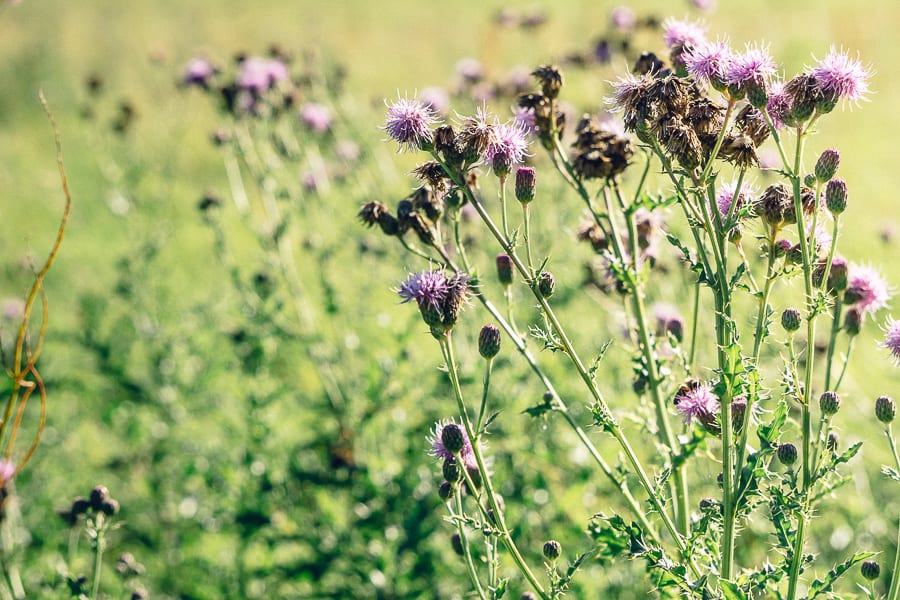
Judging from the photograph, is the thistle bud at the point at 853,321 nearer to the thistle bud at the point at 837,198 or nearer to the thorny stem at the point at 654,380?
the thistle bud at the point at 837,198

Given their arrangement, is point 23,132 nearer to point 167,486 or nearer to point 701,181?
point 167,486

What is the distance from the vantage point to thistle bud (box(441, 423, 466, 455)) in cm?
202

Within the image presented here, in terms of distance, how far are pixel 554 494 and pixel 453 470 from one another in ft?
6.18

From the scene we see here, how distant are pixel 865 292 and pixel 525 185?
3.15 feet

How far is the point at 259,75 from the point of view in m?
4.18

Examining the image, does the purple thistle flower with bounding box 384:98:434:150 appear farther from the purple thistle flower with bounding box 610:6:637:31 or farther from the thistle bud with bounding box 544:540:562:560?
the purple thistle flower with bounding box 610:6:637:31

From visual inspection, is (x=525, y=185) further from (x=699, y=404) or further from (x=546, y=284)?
(x=699, y=404)

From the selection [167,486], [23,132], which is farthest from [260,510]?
[23,132]

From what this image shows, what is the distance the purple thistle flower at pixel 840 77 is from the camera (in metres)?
1.88

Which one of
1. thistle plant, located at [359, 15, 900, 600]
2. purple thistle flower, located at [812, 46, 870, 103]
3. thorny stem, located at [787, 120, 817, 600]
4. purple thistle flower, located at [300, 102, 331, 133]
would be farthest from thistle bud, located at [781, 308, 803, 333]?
purple thistle flower, located at [300, 102, 331, 133]

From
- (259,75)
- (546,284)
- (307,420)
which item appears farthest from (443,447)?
(259,75)

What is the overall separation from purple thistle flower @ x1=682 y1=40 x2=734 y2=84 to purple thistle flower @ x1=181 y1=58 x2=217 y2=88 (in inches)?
128

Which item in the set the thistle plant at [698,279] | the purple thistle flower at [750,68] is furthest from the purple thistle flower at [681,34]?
the purple thistle flower at [750,68]

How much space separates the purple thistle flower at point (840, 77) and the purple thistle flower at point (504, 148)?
0.69m
